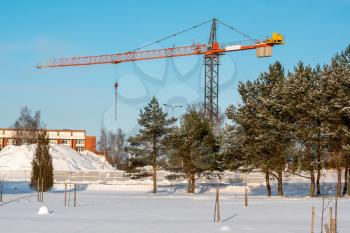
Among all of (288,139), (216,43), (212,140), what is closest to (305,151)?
(288,139)

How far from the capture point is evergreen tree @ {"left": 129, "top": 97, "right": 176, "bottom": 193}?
174 feet

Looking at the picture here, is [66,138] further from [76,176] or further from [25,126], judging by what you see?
[76,176]

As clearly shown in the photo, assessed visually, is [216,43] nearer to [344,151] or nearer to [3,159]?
[3,159]

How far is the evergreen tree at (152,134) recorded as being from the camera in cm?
5312

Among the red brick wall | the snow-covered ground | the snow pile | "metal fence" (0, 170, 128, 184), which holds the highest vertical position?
the red brick wall

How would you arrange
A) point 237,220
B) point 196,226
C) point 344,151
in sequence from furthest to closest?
point 344,151, point 237,220, point 196,226

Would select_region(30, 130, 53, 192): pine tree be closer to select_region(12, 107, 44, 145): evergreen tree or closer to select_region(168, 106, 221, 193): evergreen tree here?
select_region(168, 106, 221, 193): evergreen tree

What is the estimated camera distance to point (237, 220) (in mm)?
23297

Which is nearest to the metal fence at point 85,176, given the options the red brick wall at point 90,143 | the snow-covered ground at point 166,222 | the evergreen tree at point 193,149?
the evergreen tree at point 193,149

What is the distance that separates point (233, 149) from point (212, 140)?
3.24m

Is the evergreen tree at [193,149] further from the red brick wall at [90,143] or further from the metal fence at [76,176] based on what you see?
the red brick wall at [90,143]

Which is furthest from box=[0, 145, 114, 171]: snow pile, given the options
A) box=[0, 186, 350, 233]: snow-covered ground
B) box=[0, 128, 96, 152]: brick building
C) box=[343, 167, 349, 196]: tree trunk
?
box=[0, 128, 96, 152]: brick building

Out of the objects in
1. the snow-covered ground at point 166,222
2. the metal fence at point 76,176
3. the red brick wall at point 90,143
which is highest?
the red brick wall at point 90,143

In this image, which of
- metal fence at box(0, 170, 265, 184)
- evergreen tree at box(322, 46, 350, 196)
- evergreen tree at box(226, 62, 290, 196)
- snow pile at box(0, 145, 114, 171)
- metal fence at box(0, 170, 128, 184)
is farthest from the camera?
snow pile at box(0, 145, 114, 171)
